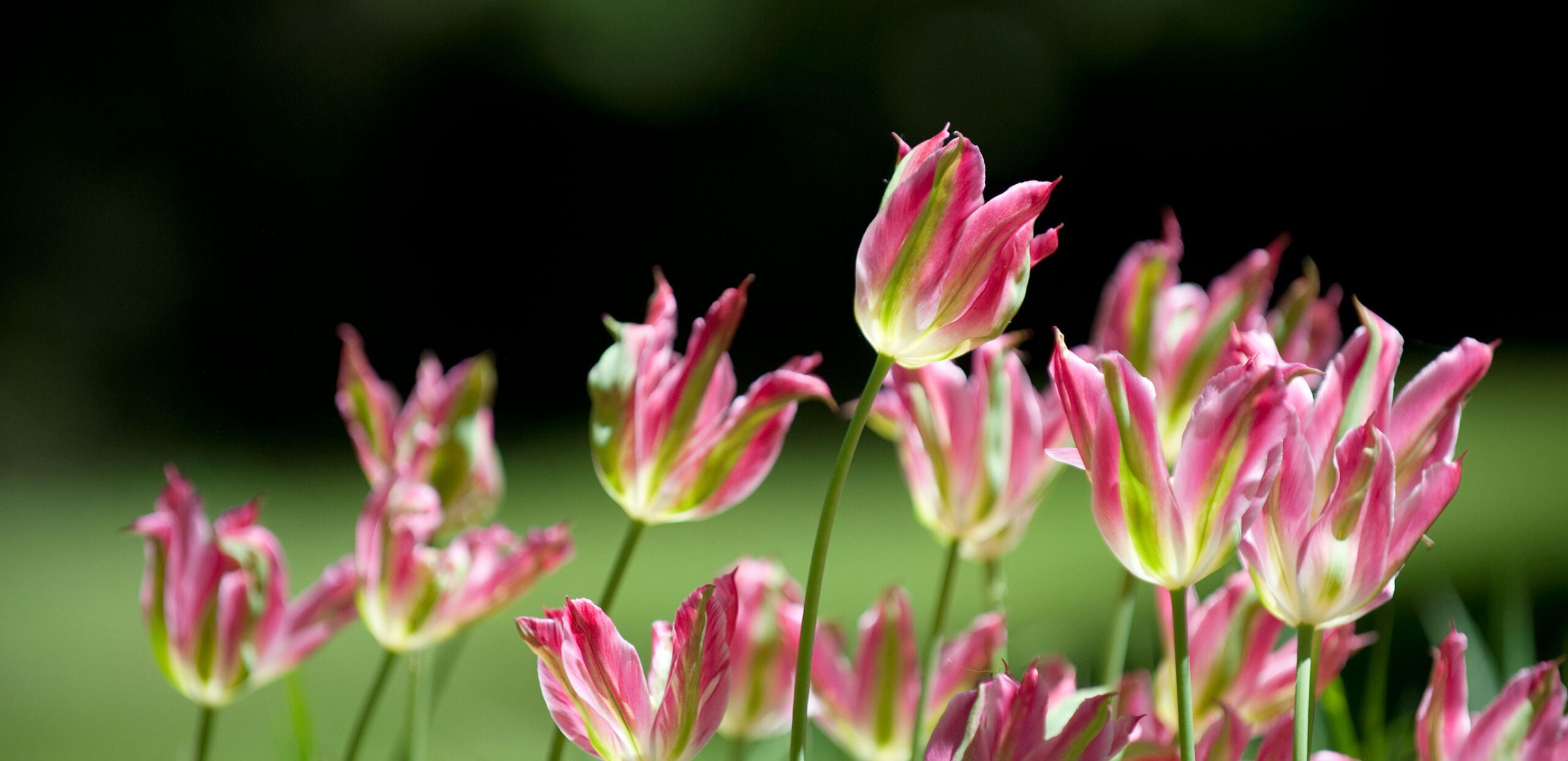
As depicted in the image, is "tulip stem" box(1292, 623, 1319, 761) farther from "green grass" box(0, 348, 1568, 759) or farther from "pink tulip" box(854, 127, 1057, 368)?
"green grass" box(0, 348, 1568, 759)

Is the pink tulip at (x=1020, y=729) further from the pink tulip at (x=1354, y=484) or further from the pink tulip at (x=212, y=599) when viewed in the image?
the pink tulip at (x=212, y=599)

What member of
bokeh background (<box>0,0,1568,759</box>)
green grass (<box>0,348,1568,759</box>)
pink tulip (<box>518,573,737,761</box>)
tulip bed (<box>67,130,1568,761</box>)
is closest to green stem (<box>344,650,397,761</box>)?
tulip bed (<box>67,130,1568,761</box>)

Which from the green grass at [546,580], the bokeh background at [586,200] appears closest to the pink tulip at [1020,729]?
the green grass at [546,580]

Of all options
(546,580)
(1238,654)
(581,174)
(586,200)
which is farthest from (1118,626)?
(581,174)

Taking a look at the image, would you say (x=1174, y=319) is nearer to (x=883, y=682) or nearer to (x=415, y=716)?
(x=883, y=682)

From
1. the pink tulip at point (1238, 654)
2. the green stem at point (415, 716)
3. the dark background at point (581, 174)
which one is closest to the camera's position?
the pink tulip at point (1238, 654)

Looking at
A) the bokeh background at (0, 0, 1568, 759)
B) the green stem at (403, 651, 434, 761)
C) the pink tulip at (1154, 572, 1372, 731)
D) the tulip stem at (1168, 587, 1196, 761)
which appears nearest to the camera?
the tulip stem at (1168, 587, 1196, 761)

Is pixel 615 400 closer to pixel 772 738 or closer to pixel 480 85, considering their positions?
pixel 772 738
